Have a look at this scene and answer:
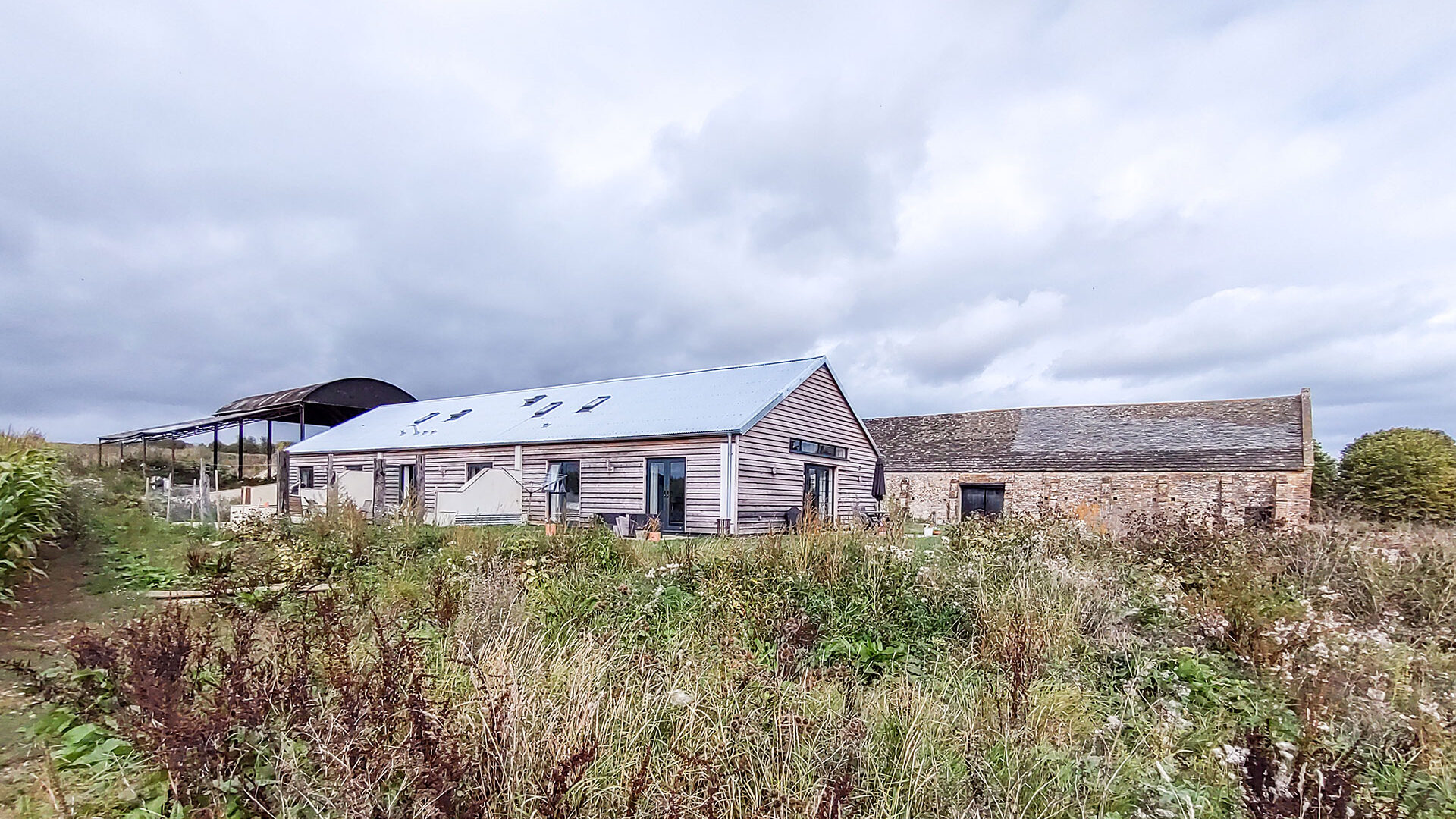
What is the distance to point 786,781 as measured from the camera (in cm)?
254

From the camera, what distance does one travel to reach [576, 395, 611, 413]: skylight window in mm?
17984

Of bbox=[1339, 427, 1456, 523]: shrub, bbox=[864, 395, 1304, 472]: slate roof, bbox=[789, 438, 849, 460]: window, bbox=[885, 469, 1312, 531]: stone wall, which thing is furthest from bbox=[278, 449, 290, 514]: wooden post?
bbox=[1339, 427, 1456, 523]: shrub

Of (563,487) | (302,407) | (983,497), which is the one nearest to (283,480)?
(302,407)

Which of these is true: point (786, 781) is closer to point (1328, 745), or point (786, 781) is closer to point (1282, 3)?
point (1328, 745)

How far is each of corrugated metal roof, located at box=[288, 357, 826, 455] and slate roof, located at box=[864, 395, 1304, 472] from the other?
10981 mm

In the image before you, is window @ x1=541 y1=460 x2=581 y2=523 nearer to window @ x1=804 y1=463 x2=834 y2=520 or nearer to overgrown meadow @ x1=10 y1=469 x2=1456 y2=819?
window @ x1=804 y1=463 x2=834 y2=520

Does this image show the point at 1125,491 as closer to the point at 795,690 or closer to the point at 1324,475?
the point at 1324,475

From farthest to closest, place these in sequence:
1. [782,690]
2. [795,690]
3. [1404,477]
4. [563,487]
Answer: [1404,477]
[563,487]
[795,690]
[782,690]

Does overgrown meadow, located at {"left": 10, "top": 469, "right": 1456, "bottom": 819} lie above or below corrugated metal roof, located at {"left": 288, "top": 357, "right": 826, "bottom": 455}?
below

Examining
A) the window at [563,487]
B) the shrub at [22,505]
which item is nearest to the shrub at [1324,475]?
the window at [563,487]

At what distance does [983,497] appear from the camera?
24469 millimetres

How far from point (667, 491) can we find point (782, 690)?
11926 mm

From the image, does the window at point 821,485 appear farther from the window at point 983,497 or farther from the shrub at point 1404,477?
the shrub at point 1404,477

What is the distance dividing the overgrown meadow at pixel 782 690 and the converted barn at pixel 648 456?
668 cm
